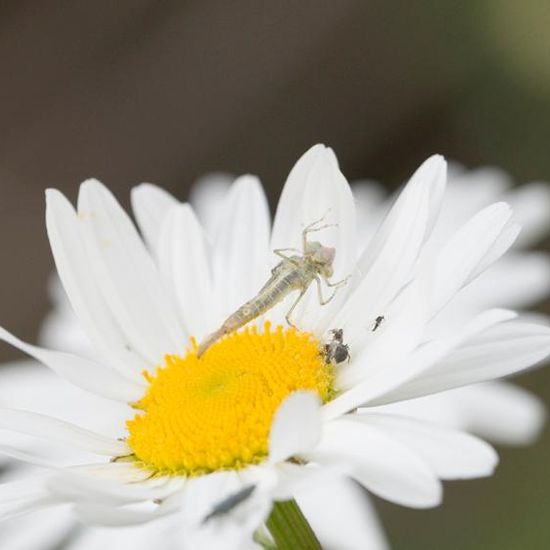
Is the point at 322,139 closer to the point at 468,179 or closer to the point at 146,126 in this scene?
the point at 146,126

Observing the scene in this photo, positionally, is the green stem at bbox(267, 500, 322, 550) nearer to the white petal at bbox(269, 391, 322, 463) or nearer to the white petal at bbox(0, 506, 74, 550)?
the white petal at bbox(269, 391, 322, 463)

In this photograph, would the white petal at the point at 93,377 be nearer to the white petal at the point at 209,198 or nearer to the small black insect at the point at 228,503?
the small black insect at the point at 228,503

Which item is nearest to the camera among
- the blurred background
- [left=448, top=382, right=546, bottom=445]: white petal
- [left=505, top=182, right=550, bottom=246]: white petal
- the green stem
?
the green stem

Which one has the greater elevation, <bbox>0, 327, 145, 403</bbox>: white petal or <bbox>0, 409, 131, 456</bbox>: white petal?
<bbox>0, 327, 145, 403</bbox>: white petal

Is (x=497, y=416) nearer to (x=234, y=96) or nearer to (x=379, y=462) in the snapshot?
(x=379, y=462)

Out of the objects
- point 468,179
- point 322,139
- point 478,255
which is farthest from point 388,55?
point 478,255

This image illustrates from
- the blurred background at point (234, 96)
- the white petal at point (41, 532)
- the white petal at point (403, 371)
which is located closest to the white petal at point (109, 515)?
the white petal at point (403, 371)

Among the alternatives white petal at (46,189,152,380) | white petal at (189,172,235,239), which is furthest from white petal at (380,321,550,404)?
white petal at (189,172,235,239)
